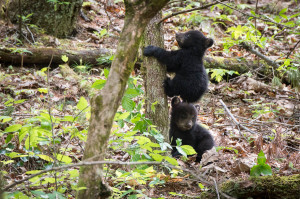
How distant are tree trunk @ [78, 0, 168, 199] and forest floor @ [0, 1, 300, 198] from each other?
3.71 feet

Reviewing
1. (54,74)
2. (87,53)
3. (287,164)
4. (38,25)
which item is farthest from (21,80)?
(287,164)

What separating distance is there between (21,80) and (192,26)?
273 inches

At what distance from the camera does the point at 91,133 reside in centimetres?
245

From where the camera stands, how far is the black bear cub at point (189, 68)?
17.7 feet

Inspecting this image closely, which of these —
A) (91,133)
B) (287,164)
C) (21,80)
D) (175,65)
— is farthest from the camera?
(21,80)

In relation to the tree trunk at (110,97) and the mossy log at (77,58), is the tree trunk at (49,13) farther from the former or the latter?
the tree trunk at (110,97)

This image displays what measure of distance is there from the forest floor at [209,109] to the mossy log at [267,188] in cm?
53

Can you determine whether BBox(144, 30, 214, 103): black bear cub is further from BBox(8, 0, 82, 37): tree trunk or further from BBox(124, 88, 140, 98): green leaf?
BBox(8, 0, 82, 37): tree trunk

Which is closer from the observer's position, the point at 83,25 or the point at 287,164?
the point at 287,164

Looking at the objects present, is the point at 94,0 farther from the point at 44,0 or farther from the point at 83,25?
the point at 44,0

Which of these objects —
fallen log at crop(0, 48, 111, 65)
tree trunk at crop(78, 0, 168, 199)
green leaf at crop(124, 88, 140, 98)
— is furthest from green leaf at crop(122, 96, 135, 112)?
fallen log at crop(0, 48, 111, 65)

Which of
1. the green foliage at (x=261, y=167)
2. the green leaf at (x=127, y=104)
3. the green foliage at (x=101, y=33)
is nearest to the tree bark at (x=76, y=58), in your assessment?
the green foliage at (x=101, y=33)

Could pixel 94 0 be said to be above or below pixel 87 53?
above

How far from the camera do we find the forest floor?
13.9 feet
